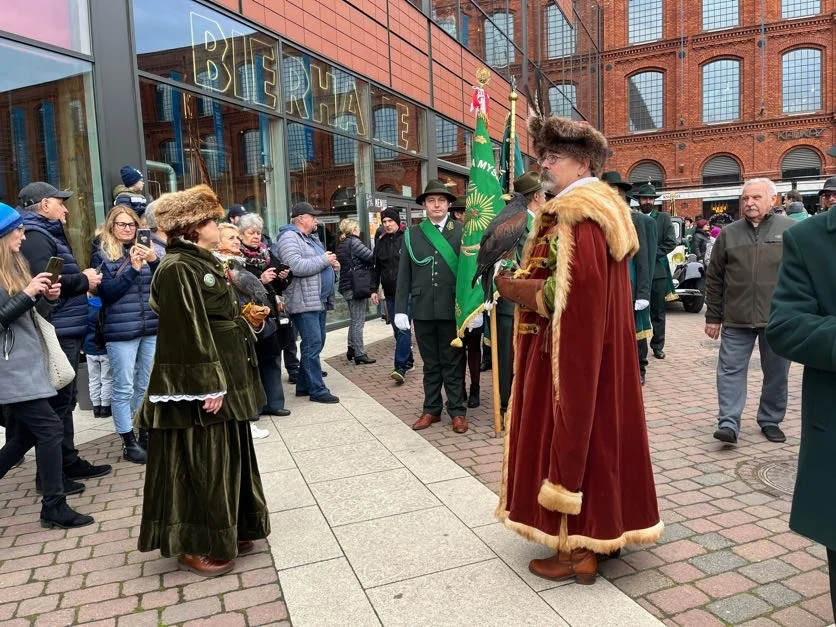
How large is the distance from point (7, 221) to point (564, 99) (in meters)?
26.7

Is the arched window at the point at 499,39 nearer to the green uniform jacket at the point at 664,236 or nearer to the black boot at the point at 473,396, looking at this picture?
the green uniform jacket at the point at 664,236

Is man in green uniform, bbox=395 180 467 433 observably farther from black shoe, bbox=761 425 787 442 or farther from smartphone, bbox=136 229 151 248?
black shoe, bbox=761 425 787 442

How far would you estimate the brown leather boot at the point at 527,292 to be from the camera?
2.90 metres

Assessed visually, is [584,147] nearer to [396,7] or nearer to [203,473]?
[203,473]

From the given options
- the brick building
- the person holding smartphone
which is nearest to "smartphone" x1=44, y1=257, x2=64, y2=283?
the person holding smartphone

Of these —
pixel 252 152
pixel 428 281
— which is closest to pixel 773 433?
pixel 428 281

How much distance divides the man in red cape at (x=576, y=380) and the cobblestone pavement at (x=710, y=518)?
1.03 feet

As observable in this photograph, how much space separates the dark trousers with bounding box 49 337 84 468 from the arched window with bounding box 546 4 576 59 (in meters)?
22.9

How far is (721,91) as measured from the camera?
3569 cm

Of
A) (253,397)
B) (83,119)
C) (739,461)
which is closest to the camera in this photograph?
(253,397)

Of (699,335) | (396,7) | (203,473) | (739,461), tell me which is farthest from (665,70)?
(203,473)

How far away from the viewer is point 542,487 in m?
2.80

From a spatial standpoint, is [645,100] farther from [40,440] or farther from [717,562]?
[40,440]

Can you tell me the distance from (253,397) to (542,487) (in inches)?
61.8
